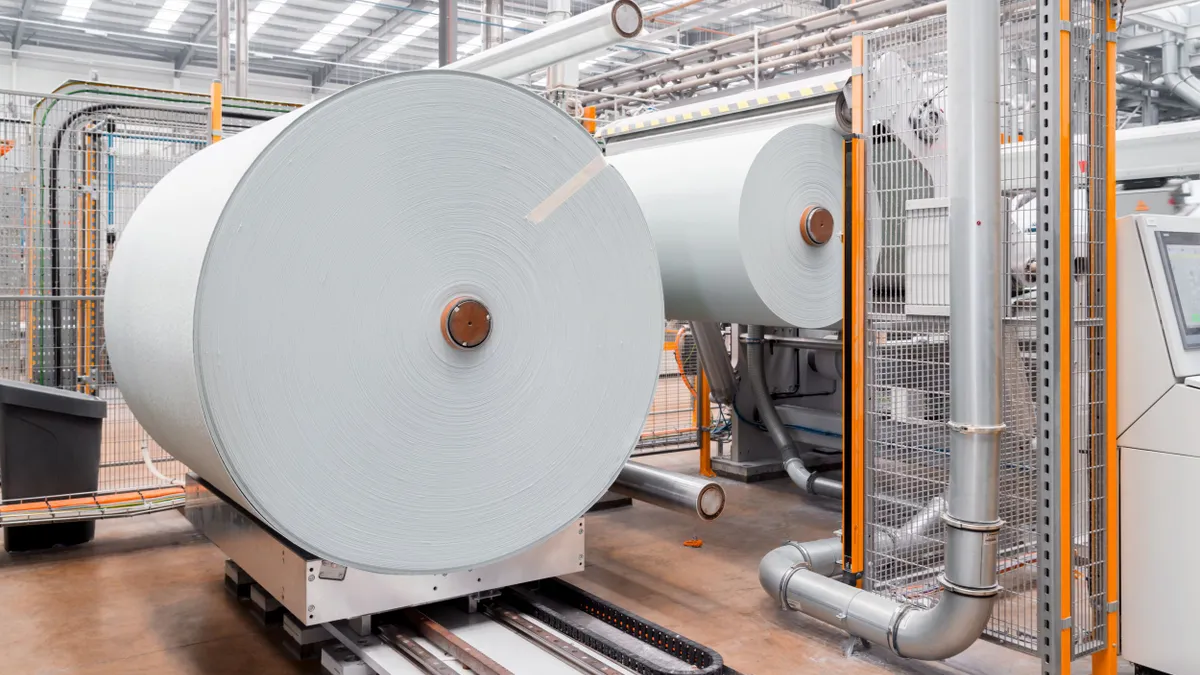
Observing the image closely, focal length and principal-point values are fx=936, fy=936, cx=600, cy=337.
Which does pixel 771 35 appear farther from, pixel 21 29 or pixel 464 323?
pixel 21 29

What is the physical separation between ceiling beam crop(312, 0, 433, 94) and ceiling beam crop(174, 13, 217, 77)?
1633 mm

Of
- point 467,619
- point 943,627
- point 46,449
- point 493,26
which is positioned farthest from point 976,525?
point 493,26

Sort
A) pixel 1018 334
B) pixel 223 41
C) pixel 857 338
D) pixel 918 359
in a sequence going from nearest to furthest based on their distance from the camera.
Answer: pixel 1018 334 < pixel 918 359 < pixel 857 338 < pixel 223 41

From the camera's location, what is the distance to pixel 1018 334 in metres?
2.59

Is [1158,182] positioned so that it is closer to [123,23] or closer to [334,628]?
[334,628]

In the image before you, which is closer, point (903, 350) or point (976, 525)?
point (976, 525)

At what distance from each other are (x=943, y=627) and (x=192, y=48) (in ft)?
40.2

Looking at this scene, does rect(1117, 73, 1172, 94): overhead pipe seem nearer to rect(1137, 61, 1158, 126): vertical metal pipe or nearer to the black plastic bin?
rect(1137, 61, 1158, 126): vertical metal pipe

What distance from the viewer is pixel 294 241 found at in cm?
170

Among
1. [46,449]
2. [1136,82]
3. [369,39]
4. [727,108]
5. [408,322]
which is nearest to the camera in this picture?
[408,322]

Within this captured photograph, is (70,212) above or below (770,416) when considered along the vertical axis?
above

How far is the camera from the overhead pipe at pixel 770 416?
460 cm

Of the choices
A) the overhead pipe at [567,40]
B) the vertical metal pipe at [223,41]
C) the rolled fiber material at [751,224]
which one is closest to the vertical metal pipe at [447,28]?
the vertical metal pipe at [223,41]

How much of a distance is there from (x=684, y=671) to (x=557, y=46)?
1791mm
